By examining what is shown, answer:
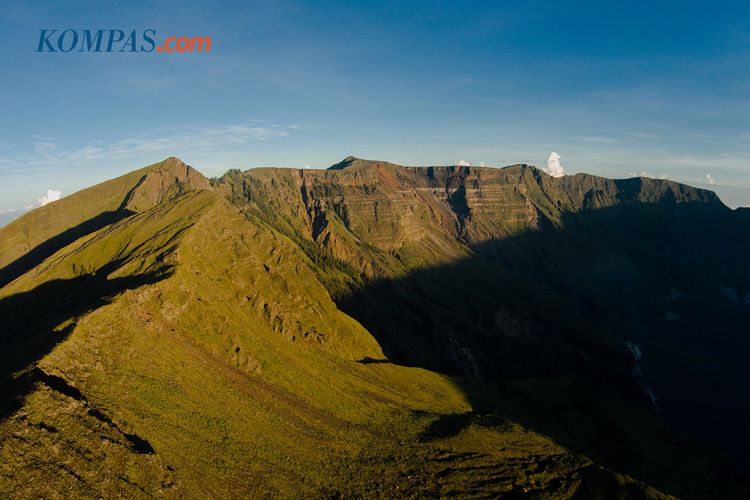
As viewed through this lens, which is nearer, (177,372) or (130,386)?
(130,386)

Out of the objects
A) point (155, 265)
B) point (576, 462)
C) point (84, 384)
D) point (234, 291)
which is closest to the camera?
point (84, 384)

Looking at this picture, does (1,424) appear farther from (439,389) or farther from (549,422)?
(549,422)

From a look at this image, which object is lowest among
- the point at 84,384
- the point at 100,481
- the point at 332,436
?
the point at 332,436

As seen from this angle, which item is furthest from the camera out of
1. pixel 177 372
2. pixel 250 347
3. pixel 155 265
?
pixel 155 265

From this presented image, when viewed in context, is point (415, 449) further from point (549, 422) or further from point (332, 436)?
point (549, 422)

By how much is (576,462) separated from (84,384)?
5405 inches

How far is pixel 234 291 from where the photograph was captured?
18712 centimetres

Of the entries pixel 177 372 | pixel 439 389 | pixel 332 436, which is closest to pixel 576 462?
pixel 439 389

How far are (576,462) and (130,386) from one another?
5082 inches

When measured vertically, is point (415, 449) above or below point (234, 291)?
below

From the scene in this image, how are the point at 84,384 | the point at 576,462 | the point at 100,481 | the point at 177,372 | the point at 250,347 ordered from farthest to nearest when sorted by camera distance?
the point at 250,347
the point at 576,462
the point at 177,372
the point at 84,384
the point at 100,481

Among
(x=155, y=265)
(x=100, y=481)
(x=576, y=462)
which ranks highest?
(x=155, y=265)

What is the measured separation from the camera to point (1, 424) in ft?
246

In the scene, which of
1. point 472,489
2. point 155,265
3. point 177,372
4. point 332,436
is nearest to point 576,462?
point 472,489
